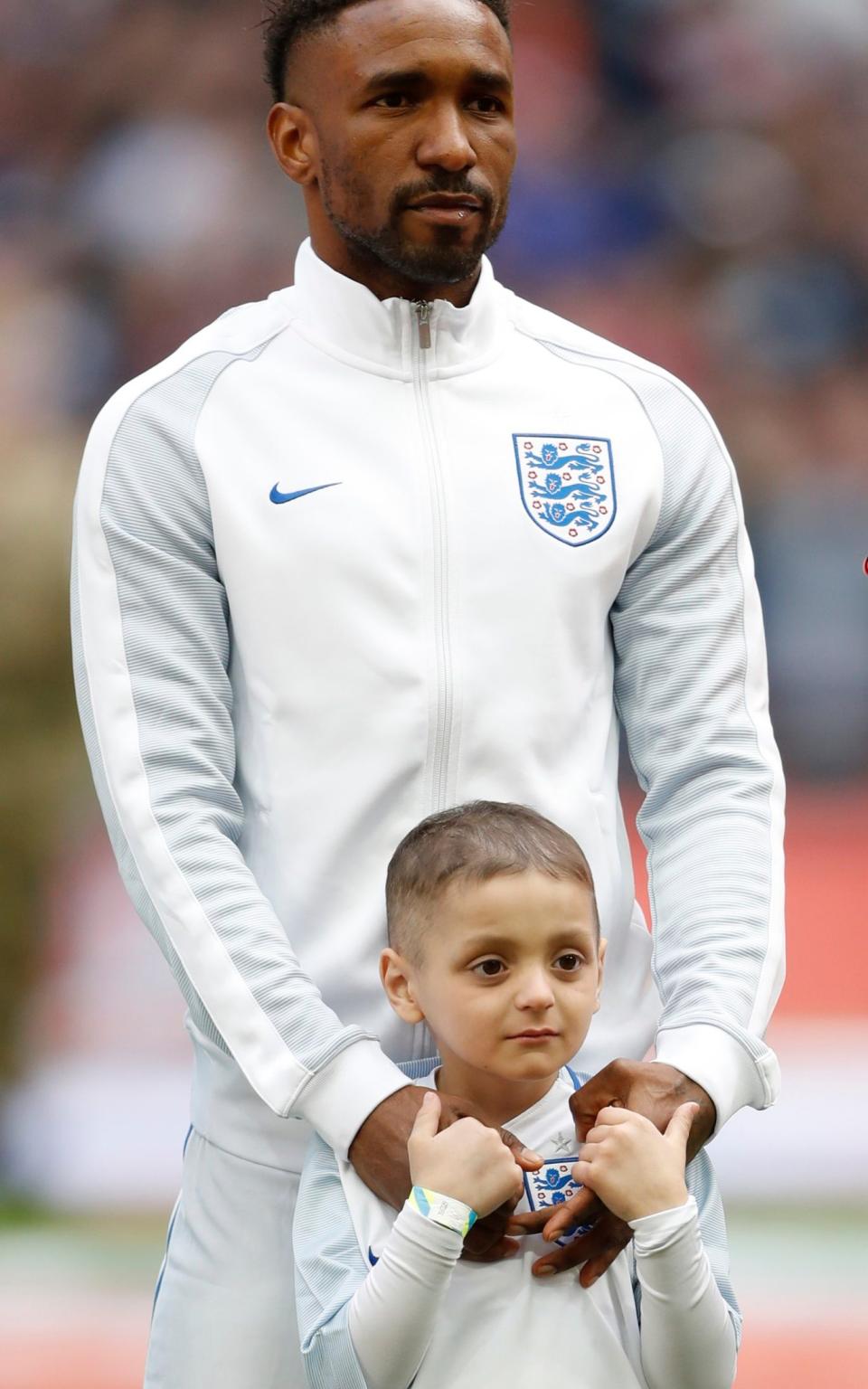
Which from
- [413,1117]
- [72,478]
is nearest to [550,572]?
[413,1117]

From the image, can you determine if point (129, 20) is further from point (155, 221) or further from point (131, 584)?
point (131, 584)

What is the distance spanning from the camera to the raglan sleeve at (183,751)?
1701mm

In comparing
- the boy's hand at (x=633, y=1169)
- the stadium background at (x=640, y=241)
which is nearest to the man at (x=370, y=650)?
the boy's hand at (x=633, y=1169)

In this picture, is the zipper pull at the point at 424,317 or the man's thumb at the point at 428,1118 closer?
the man's thumb at the point at 428,1118

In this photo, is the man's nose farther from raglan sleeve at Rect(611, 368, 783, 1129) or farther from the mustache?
raglan sleeve at Rect(611, 368, 783, 1129)

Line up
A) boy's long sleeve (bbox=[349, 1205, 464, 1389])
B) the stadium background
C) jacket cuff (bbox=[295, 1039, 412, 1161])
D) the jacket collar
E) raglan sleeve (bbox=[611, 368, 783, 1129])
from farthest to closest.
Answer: the stadium background, the jacket collar, raglan sleeve (bbox=[611, 368, 783, 1129]), jacket cuff (bbox=[295, 1039, 412, 1161]), boy's long sleeve (bbox=[349, 1205, 464, 1389])

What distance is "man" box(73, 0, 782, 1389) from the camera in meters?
1.79

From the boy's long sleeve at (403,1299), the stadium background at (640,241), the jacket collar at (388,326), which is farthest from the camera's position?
the stadium background at (640,241)

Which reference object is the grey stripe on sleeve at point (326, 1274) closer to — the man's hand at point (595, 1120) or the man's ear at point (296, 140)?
the man's hand at point (595, 1120)

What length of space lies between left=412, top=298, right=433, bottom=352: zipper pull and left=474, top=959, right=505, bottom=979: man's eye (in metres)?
0.57

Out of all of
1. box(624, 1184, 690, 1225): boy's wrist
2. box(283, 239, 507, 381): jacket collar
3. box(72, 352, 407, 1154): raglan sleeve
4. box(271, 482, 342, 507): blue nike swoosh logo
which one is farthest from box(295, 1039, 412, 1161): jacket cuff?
box(283, 239, 507, 381): jacket collar

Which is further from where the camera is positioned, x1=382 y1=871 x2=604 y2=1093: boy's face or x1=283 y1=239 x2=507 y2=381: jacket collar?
x1=283 y1=239 x2=507 y2=381: jacket collar

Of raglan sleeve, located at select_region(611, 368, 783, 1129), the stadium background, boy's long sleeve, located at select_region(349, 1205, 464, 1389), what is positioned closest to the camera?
boy's long sleeve, located at select_region(349, 1205, 464, 1389)

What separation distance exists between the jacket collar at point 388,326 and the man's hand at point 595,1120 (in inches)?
25.3
